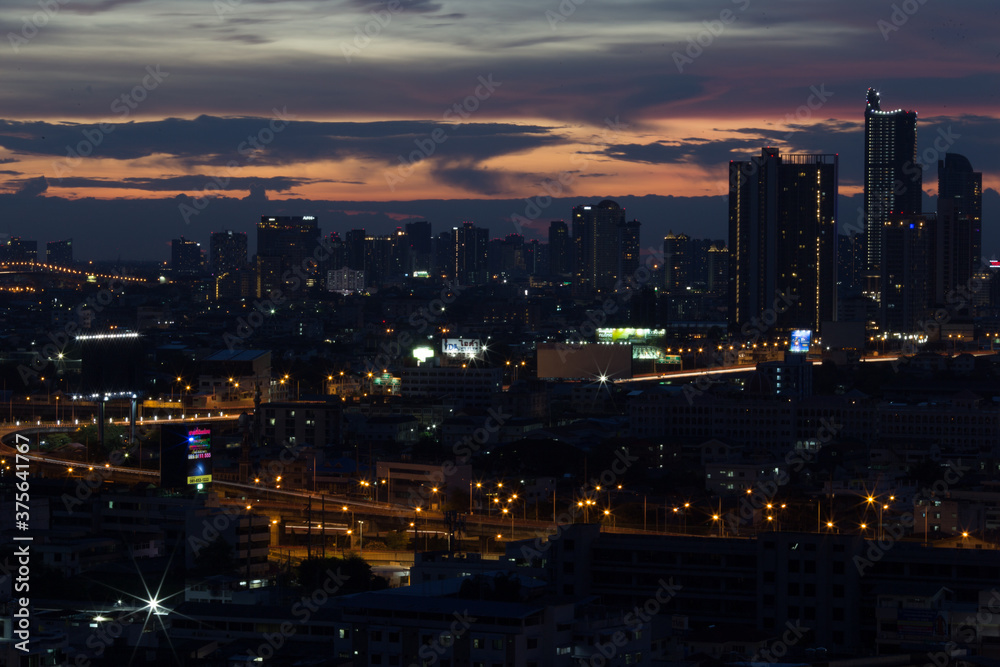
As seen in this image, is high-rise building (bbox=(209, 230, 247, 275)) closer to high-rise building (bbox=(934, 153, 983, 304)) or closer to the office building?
the office building

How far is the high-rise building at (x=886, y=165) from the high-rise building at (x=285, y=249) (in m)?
32.0

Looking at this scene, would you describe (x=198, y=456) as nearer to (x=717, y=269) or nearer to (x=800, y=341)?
(x=800, y=341)

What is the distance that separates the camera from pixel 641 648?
12688mm

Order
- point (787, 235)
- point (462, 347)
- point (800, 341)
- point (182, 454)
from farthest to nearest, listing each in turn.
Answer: point (787, 235) → point (800, 341) → point (462, 347) → point (182, 454)

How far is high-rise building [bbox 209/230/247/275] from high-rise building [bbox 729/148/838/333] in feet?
160

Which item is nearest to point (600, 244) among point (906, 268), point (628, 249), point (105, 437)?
point (628, 249)

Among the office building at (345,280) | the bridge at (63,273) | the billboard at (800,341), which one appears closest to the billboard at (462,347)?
the billboard at (800,341)

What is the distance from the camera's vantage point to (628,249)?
110 m

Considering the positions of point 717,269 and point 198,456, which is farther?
point 717,269

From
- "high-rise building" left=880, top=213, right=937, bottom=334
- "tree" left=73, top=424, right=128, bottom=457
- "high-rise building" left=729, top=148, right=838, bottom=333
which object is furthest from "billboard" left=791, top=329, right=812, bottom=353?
"tree" left=73, top=424, right=128, bottom=457

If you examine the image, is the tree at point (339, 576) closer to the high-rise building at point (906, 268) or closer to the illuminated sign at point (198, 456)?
the illuminated sign at point (198, 456)

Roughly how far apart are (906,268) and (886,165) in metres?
18.4

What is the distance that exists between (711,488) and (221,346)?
3687 cm

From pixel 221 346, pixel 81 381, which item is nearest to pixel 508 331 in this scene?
pixel 221 346
